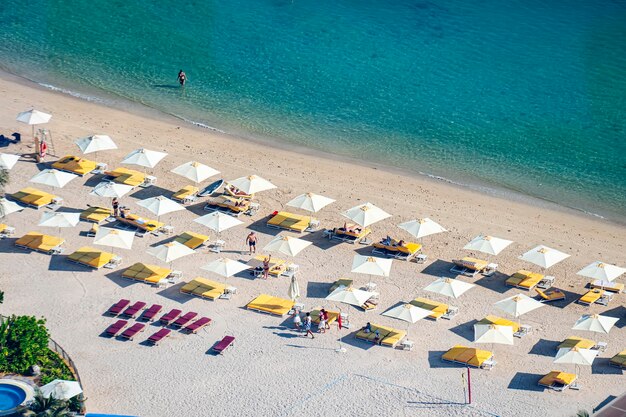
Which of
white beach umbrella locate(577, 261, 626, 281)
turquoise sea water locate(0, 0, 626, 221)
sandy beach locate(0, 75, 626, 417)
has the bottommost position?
sandy beach locate(0, 75, 626, 417)

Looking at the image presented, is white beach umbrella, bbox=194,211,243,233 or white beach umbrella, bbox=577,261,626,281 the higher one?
white beach umbrella, bbox=577,261,626,281

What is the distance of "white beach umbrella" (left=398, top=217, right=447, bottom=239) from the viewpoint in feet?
164

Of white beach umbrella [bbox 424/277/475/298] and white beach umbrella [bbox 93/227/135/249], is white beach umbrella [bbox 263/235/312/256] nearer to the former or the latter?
white beach umbrella [bbox 93/227/135/249]

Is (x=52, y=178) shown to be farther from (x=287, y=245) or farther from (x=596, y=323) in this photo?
(x=596, y=323)

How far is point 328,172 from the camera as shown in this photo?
59562mm

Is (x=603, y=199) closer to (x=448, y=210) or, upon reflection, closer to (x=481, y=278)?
(x=448, y=210)

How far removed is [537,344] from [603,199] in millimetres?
19828

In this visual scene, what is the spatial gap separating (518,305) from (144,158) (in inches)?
858

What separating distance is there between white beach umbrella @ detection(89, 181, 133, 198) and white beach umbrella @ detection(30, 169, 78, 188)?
1519 mm

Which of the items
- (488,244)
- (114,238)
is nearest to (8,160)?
(114,238)

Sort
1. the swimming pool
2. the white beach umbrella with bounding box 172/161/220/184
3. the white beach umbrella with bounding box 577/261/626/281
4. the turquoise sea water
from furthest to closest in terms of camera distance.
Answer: the turquoise sea water → the white beach umbrella with bounding box 172/161/220/184 → the white beach umbrella with bounding box 577/261/626/281 → the swimming pool

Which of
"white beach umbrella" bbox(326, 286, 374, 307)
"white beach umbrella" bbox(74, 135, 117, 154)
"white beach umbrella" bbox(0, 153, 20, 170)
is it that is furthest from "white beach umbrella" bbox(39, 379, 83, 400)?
"white beach umbrella" bbox(74, 135, 117, 154)

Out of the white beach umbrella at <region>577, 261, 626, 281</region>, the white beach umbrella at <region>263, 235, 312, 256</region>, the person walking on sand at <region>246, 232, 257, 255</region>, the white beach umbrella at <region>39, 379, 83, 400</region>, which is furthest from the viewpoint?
the person walking on sand at <region>246, 232, 257, 255</region>

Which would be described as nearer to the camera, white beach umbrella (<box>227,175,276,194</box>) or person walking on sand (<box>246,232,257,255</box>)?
person walking on sand (<box>246,232,257,255</box>)
